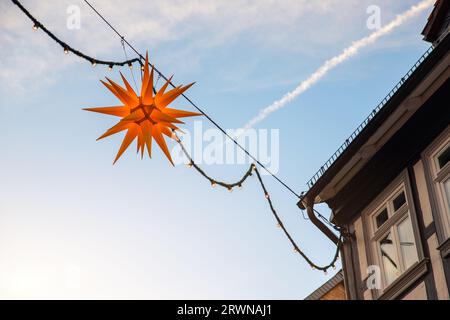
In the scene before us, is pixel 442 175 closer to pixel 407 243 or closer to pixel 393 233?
pixel 407 243

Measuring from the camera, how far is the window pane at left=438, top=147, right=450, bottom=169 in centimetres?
1480

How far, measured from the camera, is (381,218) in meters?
16.4

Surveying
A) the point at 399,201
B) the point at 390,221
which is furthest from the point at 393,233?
the point at 399,201

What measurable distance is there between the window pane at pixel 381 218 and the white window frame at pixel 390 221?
0.05m

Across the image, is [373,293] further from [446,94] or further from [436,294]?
[446,94]

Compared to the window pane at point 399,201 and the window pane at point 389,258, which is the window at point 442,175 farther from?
the window pane at point 389,258

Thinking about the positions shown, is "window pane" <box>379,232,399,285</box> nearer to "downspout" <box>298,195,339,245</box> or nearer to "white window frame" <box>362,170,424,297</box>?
"white window frame" <box>362,170,424,297</box>

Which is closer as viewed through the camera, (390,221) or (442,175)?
(442,175)

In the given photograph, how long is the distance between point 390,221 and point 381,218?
506mm

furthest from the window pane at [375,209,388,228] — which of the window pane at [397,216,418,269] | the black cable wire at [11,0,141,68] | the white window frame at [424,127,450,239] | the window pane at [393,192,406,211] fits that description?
the black cable wire at [11,0,141,68]
